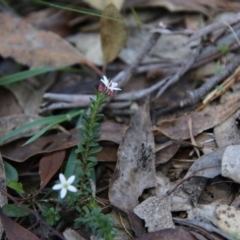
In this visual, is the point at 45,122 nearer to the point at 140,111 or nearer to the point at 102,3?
the point at 140,111

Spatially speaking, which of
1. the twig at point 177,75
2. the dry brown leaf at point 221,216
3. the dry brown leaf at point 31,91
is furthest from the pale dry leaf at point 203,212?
the dry brown leaf at point 31,91

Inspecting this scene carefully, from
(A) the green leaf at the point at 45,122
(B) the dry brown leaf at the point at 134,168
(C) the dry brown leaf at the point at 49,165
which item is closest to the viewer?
(B) the dry brown leaf at the point at 134,168

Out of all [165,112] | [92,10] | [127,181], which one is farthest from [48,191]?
[92,10]

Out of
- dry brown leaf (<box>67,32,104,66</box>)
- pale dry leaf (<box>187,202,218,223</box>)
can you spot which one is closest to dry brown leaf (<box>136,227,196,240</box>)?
pale dry leaf (<box>187,202,218,223</box>)

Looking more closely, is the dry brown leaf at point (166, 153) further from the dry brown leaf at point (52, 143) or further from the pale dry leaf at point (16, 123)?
the pale dry leaf at point (16, 123)

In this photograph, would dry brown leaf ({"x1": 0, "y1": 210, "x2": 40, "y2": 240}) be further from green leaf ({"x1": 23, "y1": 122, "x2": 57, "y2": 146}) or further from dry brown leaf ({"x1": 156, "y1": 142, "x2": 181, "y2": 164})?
dry brown leaf ({"x1": 156, "y1": 142, "x2": 181, "y2": 164})

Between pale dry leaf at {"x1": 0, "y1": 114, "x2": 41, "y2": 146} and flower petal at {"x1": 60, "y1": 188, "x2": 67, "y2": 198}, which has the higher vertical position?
flower petal at {"x1": 60, "y1": 188, "x2": 67, "y2": 198}
